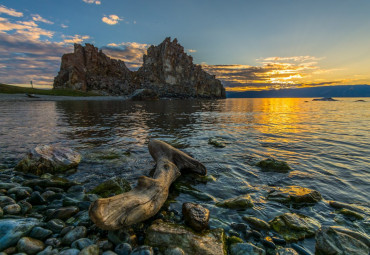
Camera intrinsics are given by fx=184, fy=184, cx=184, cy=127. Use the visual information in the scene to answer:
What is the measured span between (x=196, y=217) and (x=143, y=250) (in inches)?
49.5

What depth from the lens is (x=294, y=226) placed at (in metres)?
4.01

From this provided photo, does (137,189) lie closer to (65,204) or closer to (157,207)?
(157,207)

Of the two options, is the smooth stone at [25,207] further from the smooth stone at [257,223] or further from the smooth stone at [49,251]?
the smooth stone at [257,223]

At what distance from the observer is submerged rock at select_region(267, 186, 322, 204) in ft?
16.9

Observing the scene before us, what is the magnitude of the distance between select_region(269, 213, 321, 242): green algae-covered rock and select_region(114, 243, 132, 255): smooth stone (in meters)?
3.09

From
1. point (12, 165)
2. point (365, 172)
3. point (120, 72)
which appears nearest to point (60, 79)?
point (120, 72)

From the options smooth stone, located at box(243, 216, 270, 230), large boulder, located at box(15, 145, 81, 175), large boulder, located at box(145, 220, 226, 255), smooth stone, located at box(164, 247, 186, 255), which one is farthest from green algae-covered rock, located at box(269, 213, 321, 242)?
large boulder, located at box(15, 145, 81, 175)

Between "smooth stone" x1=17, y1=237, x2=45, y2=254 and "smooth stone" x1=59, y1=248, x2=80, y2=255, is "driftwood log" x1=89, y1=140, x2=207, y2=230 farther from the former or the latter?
"smooth stone" x1=17, y1=237, x2=45, y2=254

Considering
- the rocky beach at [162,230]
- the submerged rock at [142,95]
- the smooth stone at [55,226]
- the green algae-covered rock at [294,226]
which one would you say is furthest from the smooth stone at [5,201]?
the submerged rock at [142,95]

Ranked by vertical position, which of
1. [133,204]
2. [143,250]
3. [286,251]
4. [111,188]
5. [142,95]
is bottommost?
[286,251]

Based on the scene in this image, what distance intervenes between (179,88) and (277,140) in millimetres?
188092

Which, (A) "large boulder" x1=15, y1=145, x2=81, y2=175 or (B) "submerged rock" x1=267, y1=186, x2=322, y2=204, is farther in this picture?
(A) "large boulder" x1=15, y1=145, x2=81, y2=175

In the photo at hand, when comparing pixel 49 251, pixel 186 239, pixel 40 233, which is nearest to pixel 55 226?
pixel 40 233

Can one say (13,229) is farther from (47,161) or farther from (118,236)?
(47,161)
